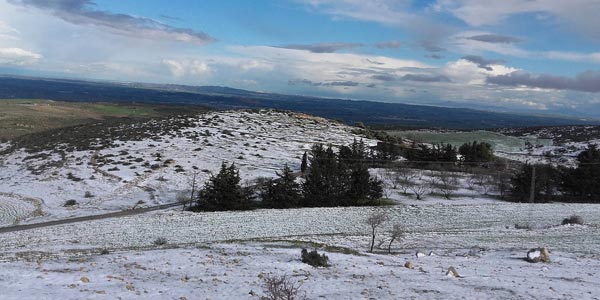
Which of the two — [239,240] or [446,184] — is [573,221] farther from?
[239,240]

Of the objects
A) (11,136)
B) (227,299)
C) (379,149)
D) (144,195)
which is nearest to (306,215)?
(144,195)

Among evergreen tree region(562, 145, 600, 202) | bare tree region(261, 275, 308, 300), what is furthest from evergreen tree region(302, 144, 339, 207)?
bare tree region(261, 275, 308, 300)

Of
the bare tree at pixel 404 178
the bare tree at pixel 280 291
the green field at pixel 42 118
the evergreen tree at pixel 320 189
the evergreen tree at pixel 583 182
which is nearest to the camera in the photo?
the bare tree at pixel 280 291

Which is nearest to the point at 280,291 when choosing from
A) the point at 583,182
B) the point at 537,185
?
the point at 537,185

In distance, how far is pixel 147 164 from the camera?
176ft

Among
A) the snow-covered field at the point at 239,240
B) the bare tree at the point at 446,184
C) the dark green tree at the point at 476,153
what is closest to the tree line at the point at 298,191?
the snow-covered field at the point at 239,240

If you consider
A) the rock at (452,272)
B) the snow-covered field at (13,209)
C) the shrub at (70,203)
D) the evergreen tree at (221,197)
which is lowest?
the snow-covered field at (13,209)

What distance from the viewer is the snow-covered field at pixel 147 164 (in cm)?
4247

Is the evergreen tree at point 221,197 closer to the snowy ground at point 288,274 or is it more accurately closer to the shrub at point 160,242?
the shrub at point 160,242

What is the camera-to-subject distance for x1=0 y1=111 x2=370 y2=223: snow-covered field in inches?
1672

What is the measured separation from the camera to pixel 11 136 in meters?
78.1

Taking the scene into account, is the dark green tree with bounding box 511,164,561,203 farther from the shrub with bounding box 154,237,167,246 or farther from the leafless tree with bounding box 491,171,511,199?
the shrub with bounding box 154,237,167,246

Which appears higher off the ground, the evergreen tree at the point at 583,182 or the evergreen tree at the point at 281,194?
the evergreen tree at the point at 583,182

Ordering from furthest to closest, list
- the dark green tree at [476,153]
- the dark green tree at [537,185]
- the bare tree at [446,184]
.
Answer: the dark green tree at [476,153] < the bare tree at [446,184] < the dark green tree at [537,185]
